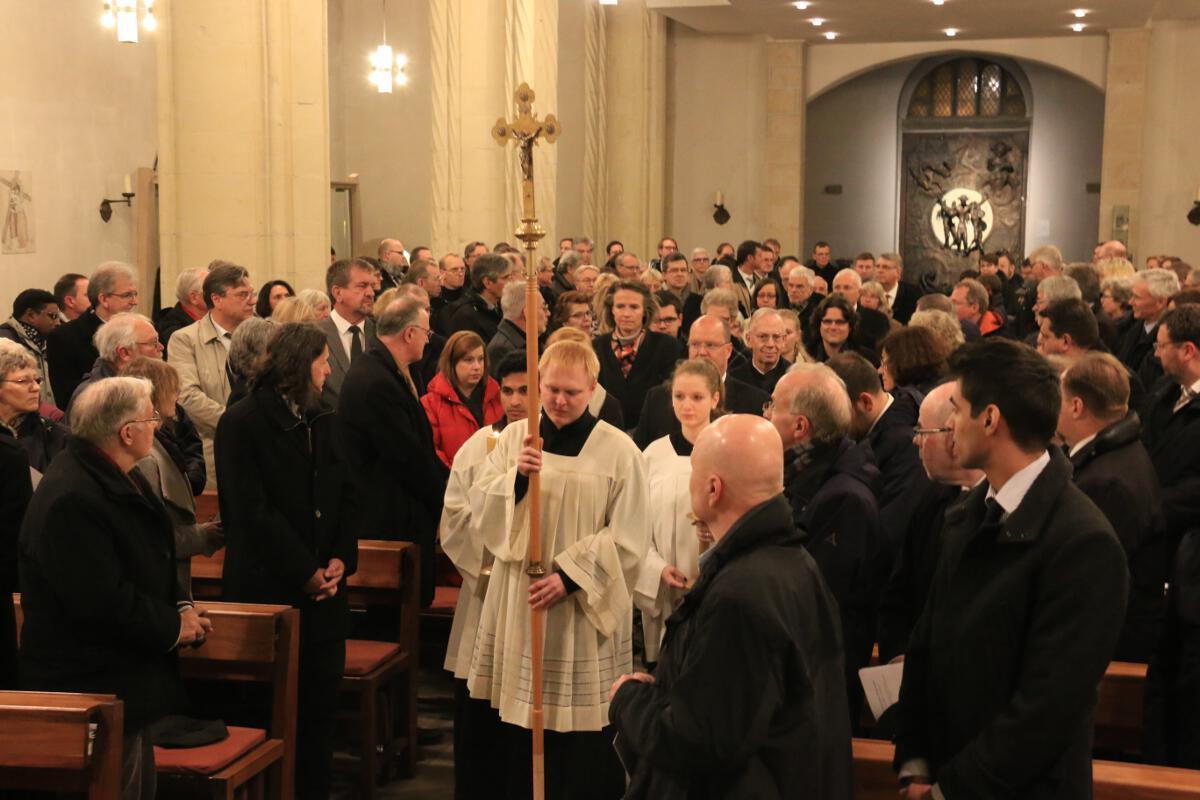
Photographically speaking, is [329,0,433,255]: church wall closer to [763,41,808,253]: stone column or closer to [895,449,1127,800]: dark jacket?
[763,41,808,253]: stone column

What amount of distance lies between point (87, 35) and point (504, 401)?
907 cm

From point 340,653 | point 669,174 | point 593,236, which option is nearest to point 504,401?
point 340,653

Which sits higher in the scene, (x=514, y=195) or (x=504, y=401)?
(x=514, y=195)

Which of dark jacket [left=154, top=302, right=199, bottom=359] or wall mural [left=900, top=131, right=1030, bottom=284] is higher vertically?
wall mural [left=900, top=131, right=1030, bottom=284]

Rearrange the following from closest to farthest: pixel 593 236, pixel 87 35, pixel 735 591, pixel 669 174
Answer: pixel 735 591
pixel 87 35
pixel 593 236
pixel 669 174

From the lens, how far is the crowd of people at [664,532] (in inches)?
114

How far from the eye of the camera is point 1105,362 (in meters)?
4.65

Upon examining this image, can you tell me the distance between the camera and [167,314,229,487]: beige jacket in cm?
698

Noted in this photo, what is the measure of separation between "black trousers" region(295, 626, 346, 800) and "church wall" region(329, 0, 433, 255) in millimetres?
13590

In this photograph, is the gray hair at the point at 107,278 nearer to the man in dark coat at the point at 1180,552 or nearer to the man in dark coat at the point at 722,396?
the man in dark coat at the point at 722,396

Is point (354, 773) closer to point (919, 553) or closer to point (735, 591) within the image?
point (919, 553)

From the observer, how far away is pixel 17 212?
11680mm

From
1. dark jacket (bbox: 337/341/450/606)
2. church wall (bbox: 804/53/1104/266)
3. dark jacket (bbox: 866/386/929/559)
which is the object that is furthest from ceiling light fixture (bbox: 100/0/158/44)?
church wall (bbox: 804/53/1104/266)

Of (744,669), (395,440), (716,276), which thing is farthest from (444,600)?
(716,276)
